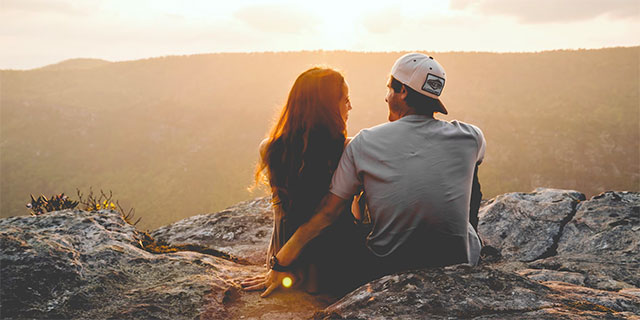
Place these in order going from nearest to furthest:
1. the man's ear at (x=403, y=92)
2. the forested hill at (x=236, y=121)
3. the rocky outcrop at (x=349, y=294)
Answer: the rocky outcrop at (x=349, y=294)
the man's ear at (x=403, y=92)
the forested hill at (x=236, y=121)

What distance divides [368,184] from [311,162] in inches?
21.0

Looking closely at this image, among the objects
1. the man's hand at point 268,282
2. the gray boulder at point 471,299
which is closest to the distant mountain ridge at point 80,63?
the man's hand at point 268,282

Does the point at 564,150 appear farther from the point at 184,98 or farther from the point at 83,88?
the point at 83,88

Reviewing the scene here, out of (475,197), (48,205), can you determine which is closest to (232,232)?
(48,205)

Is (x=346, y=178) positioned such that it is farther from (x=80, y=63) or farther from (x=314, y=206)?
(x=80, y=63)

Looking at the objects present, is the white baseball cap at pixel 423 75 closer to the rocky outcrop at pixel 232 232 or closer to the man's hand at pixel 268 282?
the man's hand at pixel 268 282

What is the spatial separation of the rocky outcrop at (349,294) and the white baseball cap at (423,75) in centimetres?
125

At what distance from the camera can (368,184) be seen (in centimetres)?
295

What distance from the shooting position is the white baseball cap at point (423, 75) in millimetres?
2867

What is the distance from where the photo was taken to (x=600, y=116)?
2808 cm

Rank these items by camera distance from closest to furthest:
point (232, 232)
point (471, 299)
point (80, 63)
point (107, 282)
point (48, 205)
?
point (471, 299) → point (107, 282) → point (48, 205) → point (232, 232) → point (80, 63)

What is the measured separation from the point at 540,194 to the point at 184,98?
3754 centimetres

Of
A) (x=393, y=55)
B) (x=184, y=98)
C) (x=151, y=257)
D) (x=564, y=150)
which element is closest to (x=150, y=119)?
(x=184, y=98)

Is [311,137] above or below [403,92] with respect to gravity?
below
